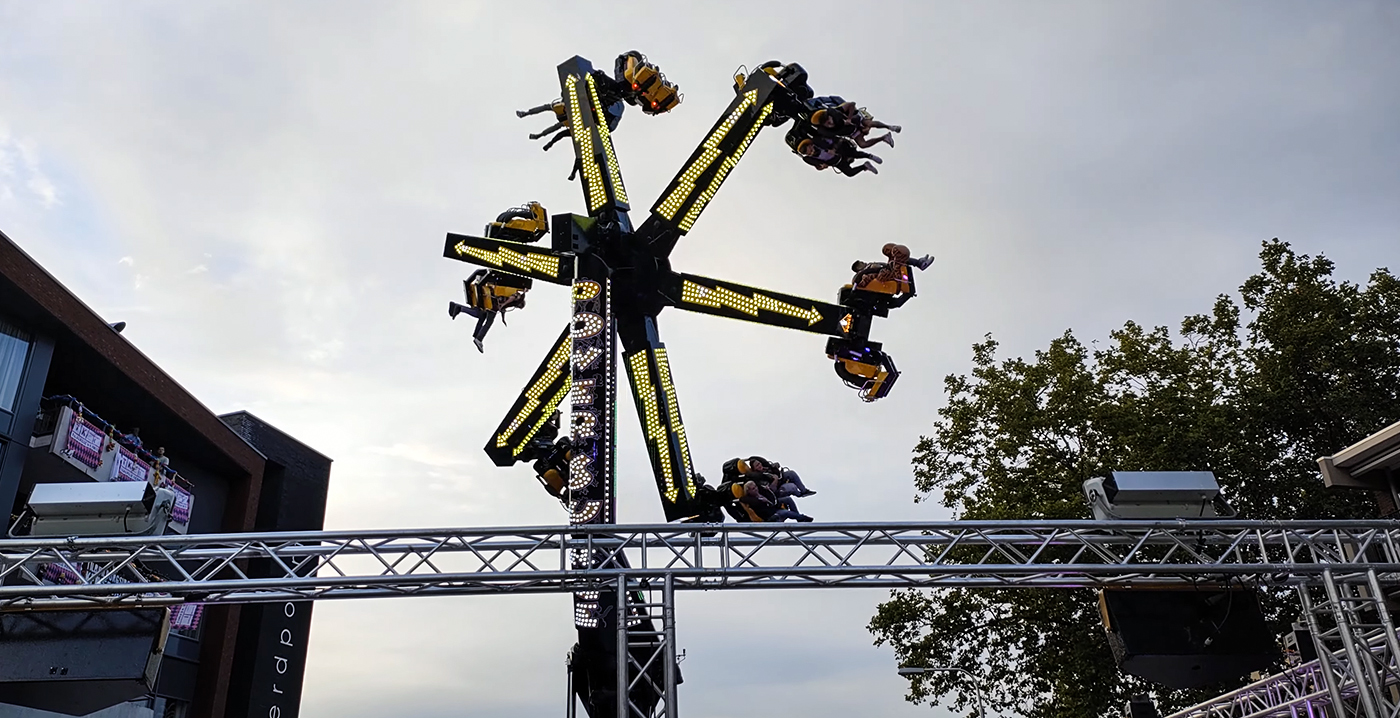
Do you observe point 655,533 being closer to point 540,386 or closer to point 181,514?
point 540,386

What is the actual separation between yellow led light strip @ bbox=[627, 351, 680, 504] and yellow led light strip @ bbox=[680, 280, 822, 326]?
1.12 m

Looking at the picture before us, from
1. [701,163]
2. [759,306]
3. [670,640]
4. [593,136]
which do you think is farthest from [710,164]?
[670,640]

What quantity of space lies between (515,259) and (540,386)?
2.12m

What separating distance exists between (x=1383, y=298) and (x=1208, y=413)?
16.4 feet

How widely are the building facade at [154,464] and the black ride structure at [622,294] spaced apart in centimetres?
592

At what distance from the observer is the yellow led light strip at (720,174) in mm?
14125

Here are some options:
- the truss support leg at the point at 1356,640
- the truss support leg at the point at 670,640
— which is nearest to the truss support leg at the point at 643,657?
the truss support leg at the point at 670,640

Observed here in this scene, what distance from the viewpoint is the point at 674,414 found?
13.6 meters

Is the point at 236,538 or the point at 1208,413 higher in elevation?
the point at 1208,413

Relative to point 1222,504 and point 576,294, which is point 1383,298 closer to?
point 1222,504

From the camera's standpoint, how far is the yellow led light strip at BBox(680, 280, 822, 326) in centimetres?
1410

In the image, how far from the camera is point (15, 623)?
1130cm

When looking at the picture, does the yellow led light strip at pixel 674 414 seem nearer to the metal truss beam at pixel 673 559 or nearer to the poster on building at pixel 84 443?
the metal truss beam at pixel 673 559

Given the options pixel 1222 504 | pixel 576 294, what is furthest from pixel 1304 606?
pixel 576 294
